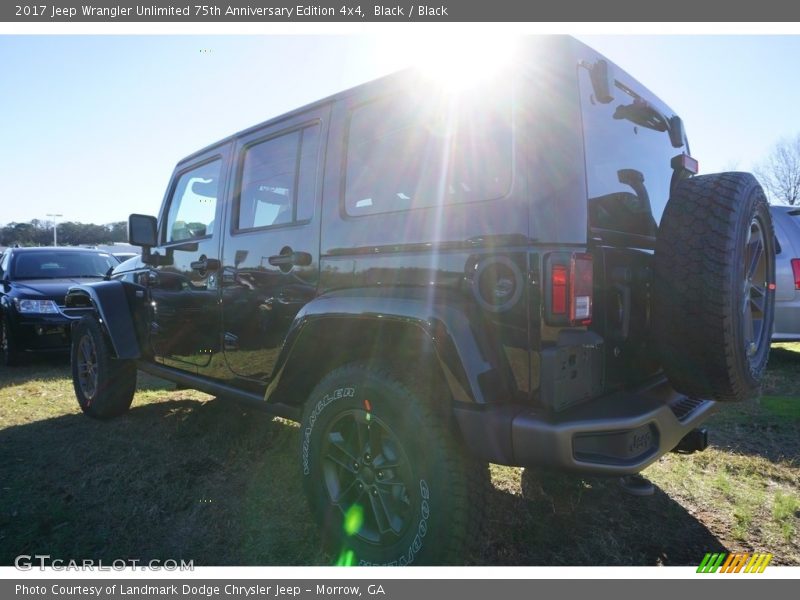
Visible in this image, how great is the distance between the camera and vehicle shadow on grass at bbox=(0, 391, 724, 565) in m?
2.34

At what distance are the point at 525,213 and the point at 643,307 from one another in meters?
0.75

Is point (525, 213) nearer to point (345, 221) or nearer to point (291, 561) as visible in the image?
point (345, 221)

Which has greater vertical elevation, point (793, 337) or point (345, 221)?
point (345, 221)

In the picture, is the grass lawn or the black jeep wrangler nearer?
the black jeep wrangler

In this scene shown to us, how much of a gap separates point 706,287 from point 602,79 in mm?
893

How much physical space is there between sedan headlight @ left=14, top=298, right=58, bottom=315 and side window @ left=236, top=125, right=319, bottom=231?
5.17 meters

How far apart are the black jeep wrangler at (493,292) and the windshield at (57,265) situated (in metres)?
6.77

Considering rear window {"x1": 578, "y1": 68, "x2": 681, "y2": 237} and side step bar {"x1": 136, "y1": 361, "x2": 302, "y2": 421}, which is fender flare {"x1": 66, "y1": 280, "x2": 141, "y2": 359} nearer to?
side step bar {"x1": 136, "y1": 361, "x2": 302, "y2": 421}

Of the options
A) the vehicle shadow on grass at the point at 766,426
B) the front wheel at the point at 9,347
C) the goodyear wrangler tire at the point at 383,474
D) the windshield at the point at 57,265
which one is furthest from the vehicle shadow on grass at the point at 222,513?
the windshield at the point at 57,265

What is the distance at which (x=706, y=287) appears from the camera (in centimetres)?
183

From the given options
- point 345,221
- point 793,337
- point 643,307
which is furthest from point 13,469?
point 793,337

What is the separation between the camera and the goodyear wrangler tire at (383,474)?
186cm

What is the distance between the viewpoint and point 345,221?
243 centimetres

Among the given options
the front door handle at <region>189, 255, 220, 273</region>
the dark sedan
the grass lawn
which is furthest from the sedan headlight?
the front door handle at <region>189, 255, 220, 273</region>
